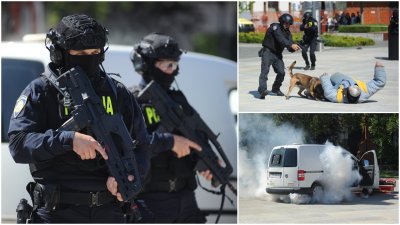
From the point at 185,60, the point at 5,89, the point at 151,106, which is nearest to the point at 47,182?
the point at 151,106

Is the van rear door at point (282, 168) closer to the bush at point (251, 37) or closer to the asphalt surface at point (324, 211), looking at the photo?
the asphalt surface at point (324, 211)

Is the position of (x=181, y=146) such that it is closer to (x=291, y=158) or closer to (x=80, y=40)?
(x=291, y=158)

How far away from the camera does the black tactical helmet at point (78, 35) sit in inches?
213

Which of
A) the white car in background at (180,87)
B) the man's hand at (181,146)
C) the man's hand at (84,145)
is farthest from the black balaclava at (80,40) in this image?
the white car in background at (180,87)

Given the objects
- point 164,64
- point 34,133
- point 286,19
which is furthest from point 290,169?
point 34,133

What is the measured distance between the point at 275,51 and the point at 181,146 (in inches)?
37.8

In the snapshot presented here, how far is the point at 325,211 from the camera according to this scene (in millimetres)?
7496

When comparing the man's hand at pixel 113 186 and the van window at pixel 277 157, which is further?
the van window at pixel 277 157

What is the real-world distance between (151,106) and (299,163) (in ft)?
3.77

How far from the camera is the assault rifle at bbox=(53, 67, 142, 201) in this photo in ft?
17.6

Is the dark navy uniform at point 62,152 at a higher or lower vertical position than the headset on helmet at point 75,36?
lower

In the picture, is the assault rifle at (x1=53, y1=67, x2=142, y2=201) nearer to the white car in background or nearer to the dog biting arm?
the white car in background

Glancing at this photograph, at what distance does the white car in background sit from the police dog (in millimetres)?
798

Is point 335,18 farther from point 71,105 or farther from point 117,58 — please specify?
point 71,105
